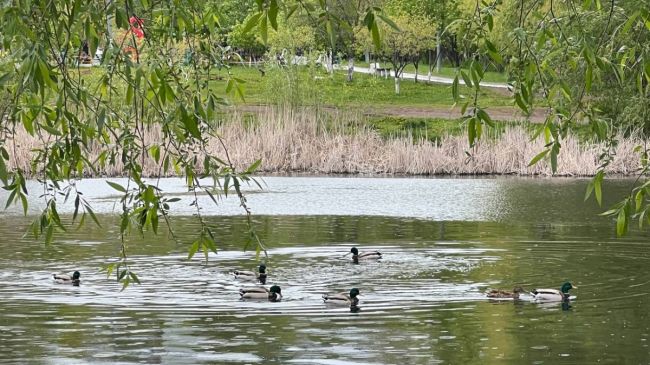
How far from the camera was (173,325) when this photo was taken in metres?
13.9

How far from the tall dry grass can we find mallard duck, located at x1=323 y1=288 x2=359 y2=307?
20.5 metres

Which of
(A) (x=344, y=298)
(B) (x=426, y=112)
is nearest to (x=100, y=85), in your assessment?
(A) (x=344, y=298)

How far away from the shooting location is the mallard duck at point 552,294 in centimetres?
1543

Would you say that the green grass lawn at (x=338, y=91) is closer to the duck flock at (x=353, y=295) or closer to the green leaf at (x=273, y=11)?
the duck flock at (x=353, y=295)

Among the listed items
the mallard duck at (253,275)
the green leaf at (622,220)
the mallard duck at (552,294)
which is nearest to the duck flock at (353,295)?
the mallard duck at (552,294)

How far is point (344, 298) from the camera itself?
15008mm

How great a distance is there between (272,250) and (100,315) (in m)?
6.31

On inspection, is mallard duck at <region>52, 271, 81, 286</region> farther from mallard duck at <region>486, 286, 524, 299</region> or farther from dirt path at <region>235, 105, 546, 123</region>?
dirt path at <region>235, 105, 546, 123</region>

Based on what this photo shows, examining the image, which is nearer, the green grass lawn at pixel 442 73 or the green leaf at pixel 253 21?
the green leaf at pixel 253 21

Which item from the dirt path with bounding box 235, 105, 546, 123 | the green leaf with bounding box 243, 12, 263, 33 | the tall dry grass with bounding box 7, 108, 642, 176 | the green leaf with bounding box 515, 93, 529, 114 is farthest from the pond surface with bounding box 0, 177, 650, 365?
the dirt path with bounding box 235, 105, 546, 123

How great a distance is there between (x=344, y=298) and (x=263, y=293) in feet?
3.64

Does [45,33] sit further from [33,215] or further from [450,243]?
[33,215]

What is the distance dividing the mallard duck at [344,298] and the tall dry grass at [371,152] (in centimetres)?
2048

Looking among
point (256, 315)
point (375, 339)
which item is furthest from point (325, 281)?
point (375, 339)
